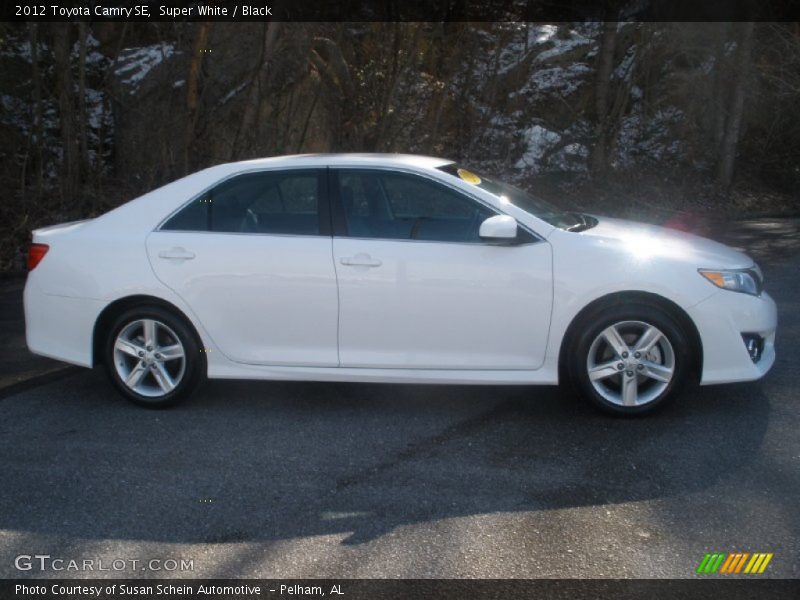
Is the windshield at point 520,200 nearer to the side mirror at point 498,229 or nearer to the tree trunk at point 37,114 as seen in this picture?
the side mirror at point 498,229

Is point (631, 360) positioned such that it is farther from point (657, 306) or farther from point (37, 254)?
point (37, 254)

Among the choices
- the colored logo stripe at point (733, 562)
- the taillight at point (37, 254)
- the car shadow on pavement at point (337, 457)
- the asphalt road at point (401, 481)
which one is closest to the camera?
the colored logo stripe at point (733, 562)

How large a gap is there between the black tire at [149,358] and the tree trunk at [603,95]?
13.6 m

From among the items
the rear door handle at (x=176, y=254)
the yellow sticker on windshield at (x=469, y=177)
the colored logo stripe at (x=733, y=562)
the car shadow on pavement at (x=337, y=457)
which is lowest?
the car shadow on pavement at (x=337, y=457)

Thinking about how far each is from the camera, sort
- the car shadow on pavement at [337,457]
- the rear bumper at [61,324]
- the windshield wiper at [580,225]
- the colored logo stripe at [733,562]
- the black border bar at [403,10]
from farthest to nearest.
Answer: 1. the black border bar at [403,10]
2. the rear bumper at [61,324]
3. the windshield wiper at [580,225]
4. the car shadow on pavement at [337,457]
5. the colored logo stripe at [733,562]

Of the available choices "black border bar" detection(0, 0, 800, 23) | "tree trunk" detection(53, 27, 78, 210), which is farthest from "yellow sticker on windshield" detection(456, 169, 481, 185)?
"tree trunk" detection(53, 27, 78, 210)

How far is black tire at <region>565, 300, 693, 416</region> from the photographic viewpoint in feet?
18.0

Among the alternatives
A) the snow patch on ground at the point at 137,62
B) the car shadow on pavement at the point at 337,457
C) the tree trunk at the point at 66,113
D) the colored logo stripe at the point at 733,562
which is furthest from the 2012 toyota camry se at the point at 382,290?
the snow patch on ground at the point at 137,62

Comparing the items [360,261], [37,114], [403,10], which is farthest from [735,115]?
[360,261]

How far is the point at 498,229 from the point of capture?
17.8 ft

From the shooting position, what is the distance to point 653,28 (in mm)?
17969

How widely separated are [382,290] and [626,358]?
153 centimetres

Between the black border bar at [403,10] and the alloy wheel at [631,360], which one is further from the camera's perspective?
the black border bar at [403,10]

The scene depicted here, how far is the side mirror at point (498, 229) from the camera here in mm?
5430
